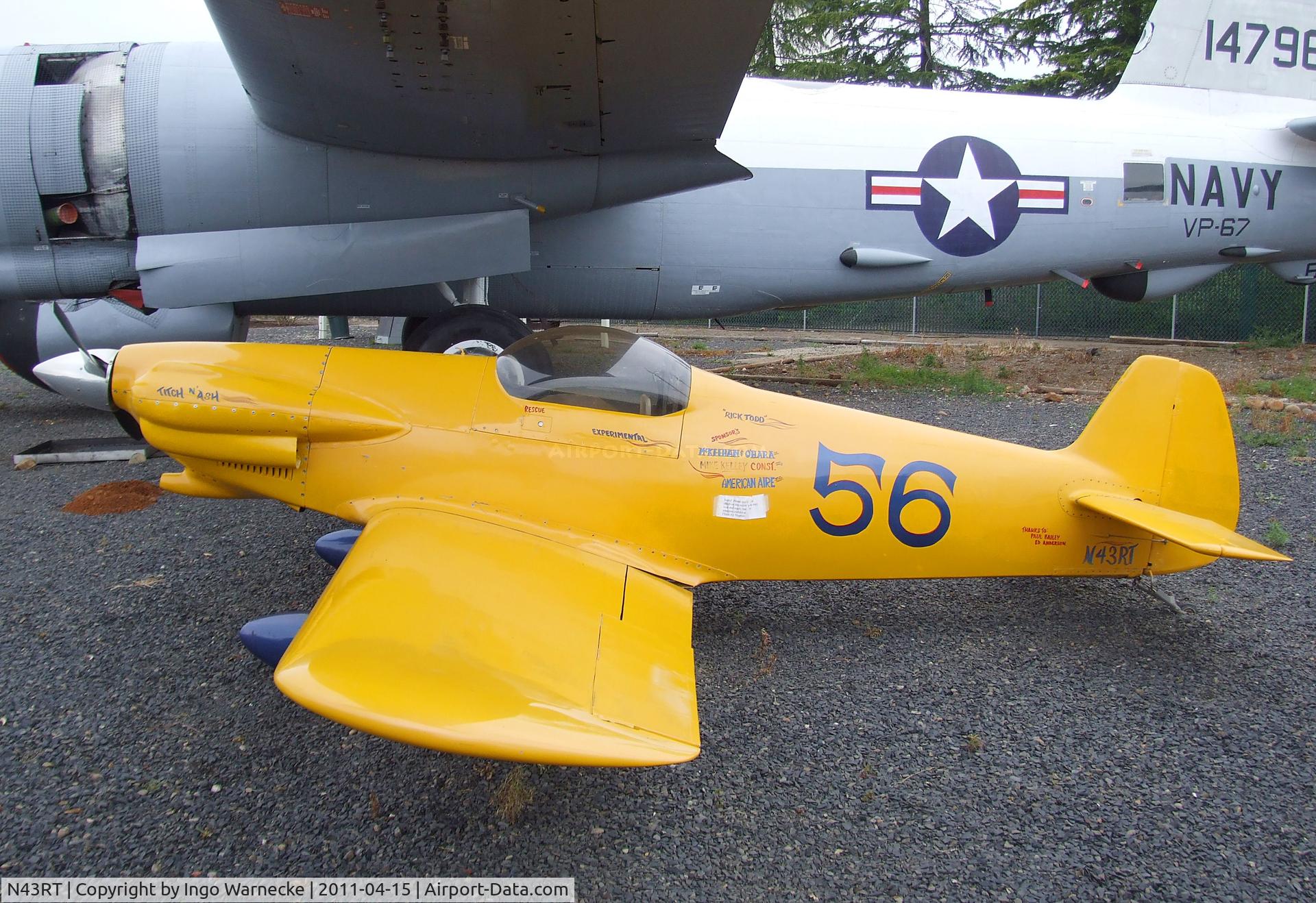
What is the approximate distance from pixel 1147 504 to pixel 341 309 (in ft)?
21.4

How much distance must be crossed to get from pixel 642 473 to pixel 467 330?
3.39 m

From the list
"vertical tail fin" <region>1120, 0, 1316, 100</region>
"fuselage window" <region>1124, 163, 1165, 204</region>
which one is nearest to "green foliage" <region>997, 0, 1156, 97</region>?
"vertical tail fin" <region>1120, 0, 1316, 100</region>

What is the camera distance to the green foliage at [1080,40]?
1867 cm

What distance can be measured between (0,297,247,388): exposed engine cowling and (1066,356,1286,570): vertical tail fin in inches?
318

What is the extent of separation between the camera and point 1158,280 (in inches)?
351

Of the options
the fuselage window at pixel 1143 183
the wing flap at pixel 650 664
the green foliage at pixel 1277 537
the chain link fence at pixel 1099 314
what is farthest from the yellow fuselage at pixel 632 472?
Result: the chain link fence at pixel 1099 314

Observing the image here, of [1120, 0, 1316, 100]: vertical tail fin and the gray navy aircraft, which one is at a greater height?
[1120, 0, 1316, 100]: vertical tail fin

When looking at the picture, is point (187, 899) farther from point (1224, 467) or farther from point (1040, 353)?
point (1040, 353)

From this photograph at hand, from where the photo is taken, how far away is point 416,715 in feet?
6.92

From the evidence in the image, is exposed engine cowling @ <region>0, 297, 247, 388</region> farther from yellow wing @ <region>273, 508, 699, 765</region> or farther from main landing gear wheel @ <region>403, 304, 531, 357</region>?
yellow wing @ <region>273, 508, 699, 765</region>

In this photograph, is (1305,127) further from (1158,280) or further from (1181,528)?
(1181,528)

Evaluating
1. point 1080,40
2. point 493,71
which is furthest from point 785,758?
point 1080,40

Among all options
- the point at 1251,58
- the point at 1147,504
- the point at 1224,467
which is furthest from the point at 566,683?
the point at 1251,58

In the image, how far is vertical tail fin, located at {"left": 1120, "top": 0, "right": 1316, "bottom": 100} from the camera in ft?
29.6
